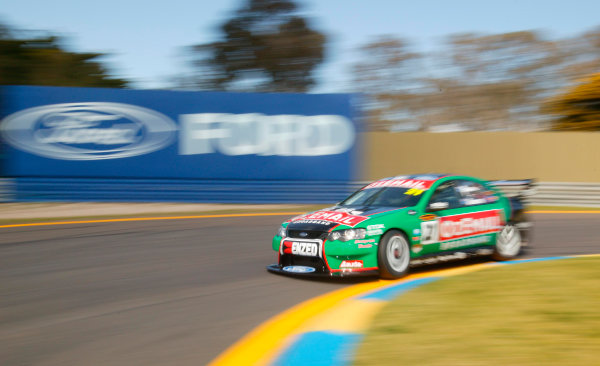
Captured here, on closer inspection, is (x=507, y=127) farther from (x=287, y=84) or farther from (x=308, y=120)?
(x=308, y=120)

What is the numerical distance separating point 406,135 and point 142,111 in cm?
747

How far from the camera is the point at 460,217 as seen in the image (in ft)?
27.3

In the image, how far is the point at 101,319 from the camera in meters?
5.76

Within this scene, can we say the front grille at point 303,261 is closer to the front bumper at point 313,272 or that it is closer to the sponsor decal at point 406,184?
the front bumper at point 313,272

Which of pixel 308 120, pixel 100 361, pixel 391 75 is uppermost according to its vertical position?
pixel 391 75

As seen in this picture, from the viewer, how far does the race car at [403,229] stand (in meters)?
7.36

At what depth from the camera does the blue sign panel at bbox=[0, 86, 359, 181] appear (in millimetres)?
16859

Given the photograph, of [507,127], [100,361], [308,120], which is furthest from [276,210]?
[507,127]

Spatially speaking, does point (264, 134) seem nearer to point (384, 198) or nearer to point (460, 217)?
point (384, 198)

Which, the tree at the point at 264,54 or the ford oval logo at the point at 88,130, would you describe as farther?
the tree at the point at 264,54

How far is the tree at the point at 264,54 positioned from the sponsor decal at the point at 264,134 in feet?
61.2

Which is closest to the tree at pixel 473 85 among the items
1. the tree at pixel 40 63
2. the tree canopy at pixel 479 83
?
the tree canopy at pixel 479 83

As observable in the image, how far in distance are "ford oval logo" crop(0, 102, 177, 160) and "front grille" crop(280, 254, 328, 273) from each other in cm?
1010

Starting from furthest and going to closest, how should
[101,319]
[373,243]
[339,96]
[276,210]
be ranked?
1. [339,96]
2. [276,210]
3. [373,243]
4. [101,319]
